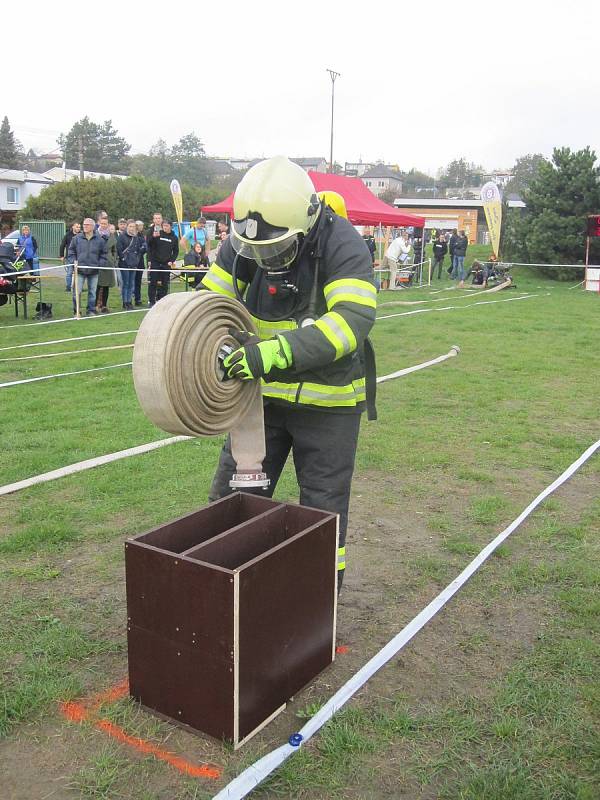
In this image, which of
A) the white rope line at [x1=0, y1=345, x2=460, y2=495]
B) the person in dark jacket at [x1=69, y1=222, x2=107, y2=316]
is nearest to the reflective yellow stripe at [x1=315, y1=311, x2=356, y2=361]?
the white rope line at [x1=0, y1=345, x2=460, y2=495]

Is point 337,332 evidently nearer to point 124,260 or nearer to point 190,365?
point 190,365

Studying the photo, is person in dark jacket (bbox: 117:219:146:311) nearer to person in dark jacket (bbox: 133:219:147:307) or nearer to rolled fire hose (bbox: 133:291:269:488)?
person in dark jacket (bbox: 133:219:147:307)

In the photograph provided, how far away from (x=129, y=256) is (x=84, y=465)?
10508mm

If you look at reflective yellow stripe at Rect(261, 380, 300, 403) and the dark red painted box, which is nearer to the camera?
the dark red painted box

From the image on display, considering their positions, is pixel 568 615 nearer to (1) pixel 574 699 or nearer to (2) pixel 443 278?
(1) pixel 574 699

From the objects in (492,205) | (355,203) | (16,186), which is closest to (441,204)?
(492,205)

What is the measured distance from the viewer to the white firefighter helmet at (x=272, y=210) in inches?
114

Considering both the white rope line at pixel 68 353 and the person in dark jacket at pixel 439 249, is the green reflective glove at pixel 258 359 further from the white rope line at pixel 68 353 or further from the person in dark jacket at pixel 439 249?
the person in dark jacket at pixel 439 249

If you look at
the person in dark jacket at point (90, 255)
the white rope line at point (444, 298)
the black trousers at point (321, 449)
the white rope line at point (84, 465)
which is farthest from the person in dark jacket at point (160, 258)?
the black trousers at point (321, 449)

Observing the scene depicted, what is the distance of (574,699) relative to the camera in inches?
116

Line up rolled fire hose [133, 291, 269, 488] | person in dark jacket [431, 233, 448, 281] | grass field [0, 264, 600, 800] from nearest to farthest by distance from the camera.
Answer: grass field [0, 264, 600, 800], rolled fire hose [133, 291, 269, 488], person in dark jacket [431, 233, 448, 281]

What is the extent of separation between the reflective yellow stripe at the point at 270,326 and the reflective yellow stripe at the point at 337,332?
32cm

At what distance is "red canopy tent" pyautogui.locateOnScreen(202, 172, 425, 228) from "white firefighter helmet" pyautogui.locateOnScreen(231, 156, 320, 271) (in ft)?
53.4

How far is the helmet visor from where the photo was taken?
116 inches
